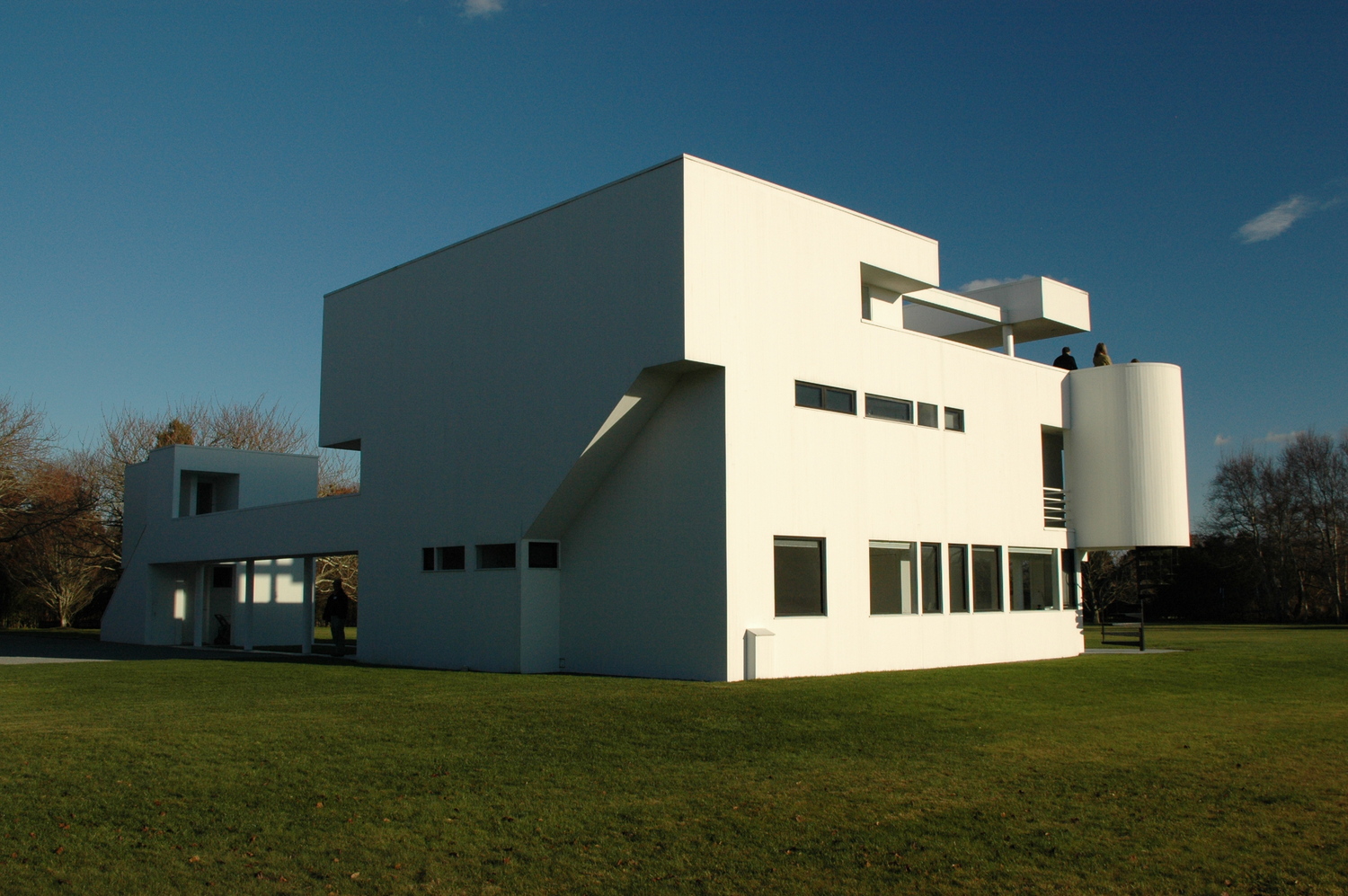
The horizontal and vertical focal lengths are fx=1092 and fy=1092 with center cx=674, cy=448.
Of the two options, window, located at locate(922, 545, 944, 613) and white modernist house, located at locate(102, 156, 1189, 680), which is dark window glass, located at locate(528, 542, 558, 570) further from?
window, located at locate(922, 545, 944, 613)

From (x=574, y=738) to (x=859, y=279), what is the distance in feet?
38.2

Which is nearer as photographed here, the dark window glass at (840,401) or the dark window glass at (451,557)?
the dark window glass at (840,401)

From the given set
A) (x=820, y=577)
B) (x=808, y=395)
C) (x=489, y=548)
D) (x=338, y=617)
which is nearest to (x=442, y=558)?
(x=489, y=548)

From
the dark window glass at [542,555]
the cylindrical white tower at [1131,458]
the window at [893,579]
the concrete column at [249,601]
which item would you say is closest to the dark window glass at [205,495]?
the concrete column at [249,601]

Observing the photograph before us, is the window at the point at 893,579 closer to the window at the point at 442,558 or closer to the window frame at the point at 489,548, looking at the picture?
the window frame at the point at 489,548

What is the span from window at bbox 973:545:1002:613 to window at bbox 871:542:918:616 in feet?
6.88

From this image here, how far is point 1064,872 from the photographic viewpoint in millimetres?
6180

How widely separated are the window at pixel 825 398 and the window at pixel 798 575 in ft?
7.55

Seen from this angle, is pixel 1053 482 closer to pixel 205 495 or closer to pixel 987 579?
pixel 987 579

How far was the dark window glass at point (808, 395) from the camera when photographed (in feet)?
60.3

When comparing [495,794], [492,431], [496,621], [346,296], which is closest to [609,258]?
[492,431]

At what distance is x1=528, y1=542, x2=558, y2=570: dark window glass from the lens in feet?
64.0

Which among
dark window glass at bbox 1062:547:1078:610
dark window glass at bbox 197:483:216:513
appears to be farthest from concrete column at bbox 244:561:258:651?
dark window glass at bbox 1062:547:1078:610

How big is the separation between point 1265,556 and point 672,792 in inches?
2324
